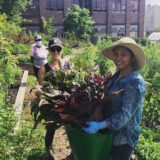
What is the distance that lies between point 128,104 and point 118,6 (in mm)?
28645

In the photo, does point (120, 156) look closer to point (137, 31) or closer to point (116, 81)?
point (116, 81)

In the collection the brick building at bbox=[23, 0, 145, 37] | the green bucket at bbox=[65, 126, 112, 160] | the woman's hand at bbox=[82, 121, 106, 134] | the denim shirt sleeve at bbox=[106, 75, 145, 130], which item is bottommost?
the green bucket at bbox=[65, 126, 112, 160]

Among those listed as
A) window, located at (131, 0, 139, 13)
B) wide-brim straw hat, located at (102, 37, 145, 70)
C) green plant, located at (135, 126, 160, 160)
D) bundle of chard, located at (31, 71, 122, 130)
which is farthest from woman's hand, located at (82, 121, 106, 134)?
window, located at (131, 0, 139, 13)

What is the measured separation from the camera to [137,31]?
2889 cm

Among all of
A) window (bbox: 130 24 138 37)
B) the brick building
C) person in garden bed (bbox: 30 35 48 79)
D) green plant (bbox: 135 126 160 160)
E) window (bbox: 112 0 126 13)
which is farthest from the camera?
window (bbox: 130 24 138 37)

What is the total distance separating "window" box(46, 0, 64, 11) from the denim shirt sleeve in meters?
25.6

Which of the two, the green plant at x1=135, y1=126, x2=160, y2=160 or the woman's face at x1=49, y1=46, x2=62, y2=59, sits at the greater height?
the woman's face at x1=49, y1=46, x2=62, y2=59

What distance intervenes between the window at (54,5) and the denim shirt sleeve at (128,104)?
25596 millimetres

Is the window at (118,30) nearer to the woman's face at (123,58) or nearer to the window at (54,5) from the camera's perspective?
the window at (54,5)

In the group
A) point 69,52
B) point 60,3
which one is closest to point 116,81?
point 69,52

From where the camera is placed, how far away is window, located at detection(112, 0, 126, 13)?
28031mm

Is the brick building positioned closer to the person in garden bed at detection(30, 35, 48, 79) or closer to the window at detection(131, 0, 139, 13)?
the window at detection(131, 0, 139, 13)

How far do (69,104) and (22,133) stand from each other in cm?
140

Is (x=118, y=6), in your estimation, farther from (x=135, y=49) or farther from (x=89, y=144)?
(x=89, y=144)
